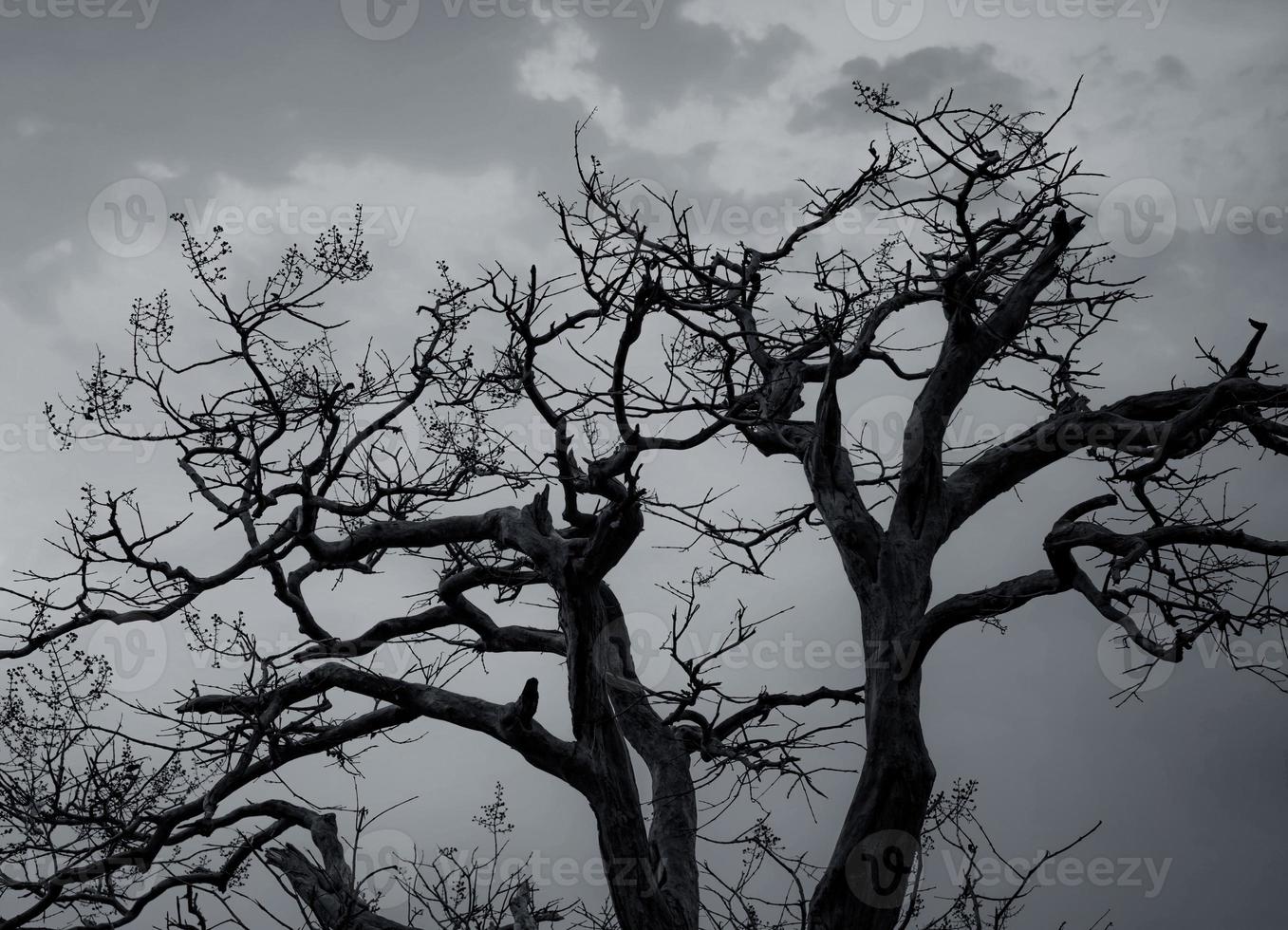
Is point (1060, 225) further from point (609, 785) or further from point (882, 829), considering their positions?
point (609, 785)

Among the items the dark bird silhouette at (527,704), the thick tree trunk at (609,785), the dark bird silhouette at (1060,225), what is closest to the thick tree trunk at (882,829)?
the thick tree trunk at (609,785)

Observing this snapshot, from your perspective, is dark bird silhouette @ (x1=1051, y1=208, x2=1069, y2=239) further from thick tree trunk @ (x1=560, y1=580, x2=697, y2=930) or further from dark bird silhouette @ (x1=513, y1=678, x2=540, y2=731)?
dark bird silhouette @ (x1=513, y1=678, x2=540, y2=731)

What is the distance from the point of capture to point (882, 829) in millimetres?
5922

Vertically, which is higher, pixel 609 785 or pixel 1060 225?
pixel 1060 225

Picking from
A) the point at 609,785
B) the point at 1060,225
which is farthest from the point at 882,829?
the point at 1060,225

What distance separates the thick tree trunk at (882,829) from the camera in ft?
19.2

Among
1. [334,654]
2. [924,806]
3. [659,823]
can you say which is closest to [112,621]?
[334,654]

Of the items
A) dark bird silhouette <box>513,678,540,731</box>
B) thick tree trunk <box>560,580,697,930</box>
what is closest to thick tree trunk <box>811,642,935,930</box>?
thick tree trunk <box>560,580,697,930</box>

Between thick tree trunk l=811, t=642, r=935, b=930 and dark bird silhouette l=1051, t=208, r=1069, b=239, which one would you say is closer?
thick tree trunk l=811, t=642, r=935, b=930

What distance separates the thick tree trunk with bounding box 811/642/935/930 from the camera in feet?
19.2

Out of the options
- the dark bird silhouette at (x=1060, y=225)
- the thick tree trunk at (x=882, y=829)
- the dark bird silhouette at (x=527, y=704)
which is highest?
the dark bird silhouette at (x=1060, y=225)

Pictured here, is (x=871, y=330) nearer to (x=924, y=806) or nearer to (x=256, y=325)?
(x=924, y=806)

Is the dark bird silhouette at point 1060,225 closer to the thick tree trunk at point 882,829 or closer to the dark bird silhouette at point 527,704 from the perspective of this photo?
the thick tree trunk at point 882,829

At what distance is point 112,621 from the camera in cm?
671
